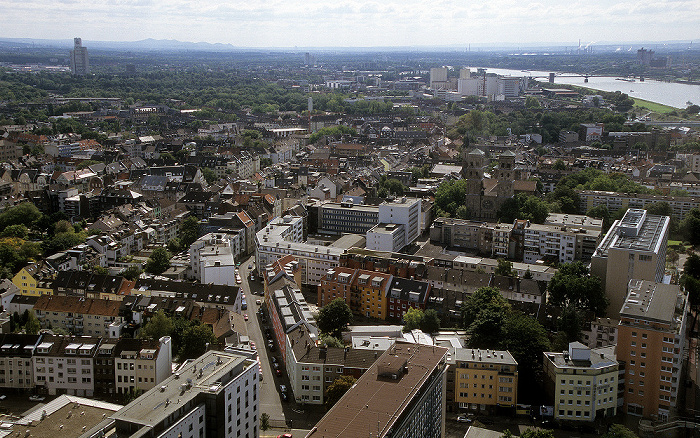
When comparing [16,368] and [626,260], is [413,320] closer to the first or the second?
[626,260]

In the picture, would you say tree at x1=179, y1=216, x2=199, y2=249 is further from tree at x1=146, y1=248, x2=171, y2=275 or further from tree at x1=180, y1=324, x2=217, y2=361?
tree at x1=180, y1=324, x2=217, y2=361

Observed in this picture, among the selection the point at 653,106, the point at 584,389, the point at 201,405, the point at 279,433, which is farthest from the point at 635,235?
the point at 653,106

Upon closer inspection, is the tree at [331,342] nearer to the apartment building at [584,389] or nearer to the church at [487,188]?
the apartment building at [584,389]

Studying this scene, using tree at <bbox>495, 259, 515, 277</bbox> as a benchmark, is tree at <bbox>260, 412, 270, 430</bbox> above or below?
below

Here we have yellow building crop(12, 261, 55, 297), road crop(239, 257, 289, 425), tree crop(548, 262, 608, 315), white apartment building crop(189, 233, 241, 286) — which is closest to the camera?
road crop(239, 257, 289, 425)

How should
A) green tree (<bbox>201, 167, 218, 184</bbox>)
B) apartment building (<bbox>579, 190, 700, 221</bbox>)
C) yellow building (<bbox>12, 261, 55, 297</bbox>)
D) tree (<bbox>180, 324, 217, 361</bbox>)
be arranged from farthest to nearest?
green tree (<bbox>201, 167, 218, 184</bbox>) < apartment building (<bbox>579, 190, 700, 221</bbox>) < yellow building (<bbox>12, 261, 55, 297</bbox>) < tree (<bbox>180, 324, 217, 361</bbox>)

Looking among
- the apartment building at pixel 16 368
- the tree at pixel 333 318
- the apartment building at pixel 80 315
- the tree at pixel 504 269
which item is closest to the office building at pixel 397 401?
the tree at pixel 333 318

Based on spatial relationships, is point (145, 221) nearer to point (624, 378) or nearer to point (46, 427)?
point (46, 427)

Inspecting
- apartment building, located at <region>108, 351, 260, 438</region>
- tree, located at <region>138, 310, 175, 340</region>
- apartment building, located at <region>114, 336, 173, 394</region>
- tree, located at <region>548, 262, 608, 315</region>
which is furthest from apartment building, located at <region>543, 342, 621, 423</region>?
tree, located at <region>138, 310, 175, 340</region>
